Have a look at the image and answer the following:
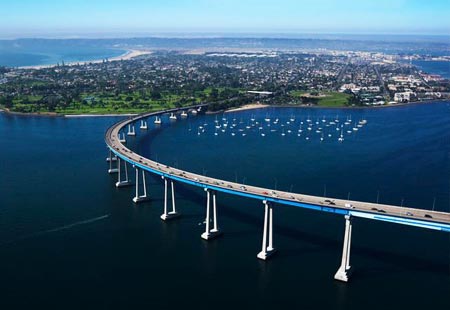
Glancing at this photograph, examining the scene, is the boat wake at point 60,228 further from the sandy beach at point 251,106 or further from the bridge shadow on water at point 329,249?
the sandy beach at point 251,106

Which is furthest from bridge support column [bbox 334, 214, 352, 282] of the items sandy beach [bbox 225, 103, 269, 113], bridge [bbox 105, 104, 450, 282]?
sandy beach [bbox 225, 103, 269, 113]

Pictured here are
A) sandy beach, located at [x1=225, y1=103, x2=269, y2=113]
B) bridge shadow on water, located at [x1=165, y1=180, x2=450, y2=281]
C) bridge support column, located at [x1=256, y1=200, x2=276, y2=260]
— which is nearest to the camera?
bridge shadow on water, located at [x1=165, y1=180, x2=450, y2=281]

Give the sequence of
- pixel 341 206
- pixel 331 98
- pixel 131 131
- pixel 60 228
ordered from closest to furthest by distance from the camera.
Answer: pixel 341 206
pixel 60 228
pixel 131 131
pixel 331 98

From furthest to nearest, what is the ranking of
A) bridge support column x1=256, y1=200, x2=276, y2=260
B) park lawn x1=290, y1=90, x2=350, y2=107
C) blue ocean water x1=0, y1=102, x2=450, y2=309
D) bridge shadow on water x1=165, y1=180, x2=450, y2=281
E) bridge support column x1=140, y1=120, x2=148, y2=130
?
park lawn x1=290, y1=90, x2=350, y2=107 → bridge support column x1=140, y1=120, x2=148, y2=130 → bridge support column x1=256, y1=200, x2=276, y2=260 → bridge shadow on water x1=165, y1=180, x2=450, y2=281 → blue ocean water x1=0, y1=102, x2=450, y2=309

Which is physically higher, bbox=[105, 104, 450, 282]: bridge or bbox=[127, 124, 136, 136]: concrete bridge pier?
bbox=[105, 104, 450, 282]: bridge

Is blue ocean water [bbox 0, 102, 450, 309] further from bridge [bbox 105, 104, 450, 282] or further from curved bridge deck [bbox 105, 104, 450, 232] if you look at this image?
curved bridge deck [bbox 105, 104, 450, 232]

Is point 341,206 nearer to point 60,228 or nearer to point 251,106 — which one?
point 60,228

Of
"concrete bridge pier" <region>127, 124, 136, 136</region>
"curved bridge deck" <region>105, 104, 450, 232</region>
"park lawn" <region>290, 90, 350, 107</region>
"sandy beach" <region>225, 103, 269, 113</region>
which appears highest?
"curved bridge deck" <region>105, 104, 450, 232</region>

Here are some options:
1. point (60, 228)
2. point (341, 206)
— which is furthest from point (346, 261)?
point (60, 228)

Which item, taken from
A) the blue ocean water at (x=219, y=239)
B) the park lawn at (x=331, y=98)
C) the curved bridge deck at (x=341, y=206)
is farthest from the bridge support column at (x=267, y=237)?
the park lawn at (x=331, y=98)
